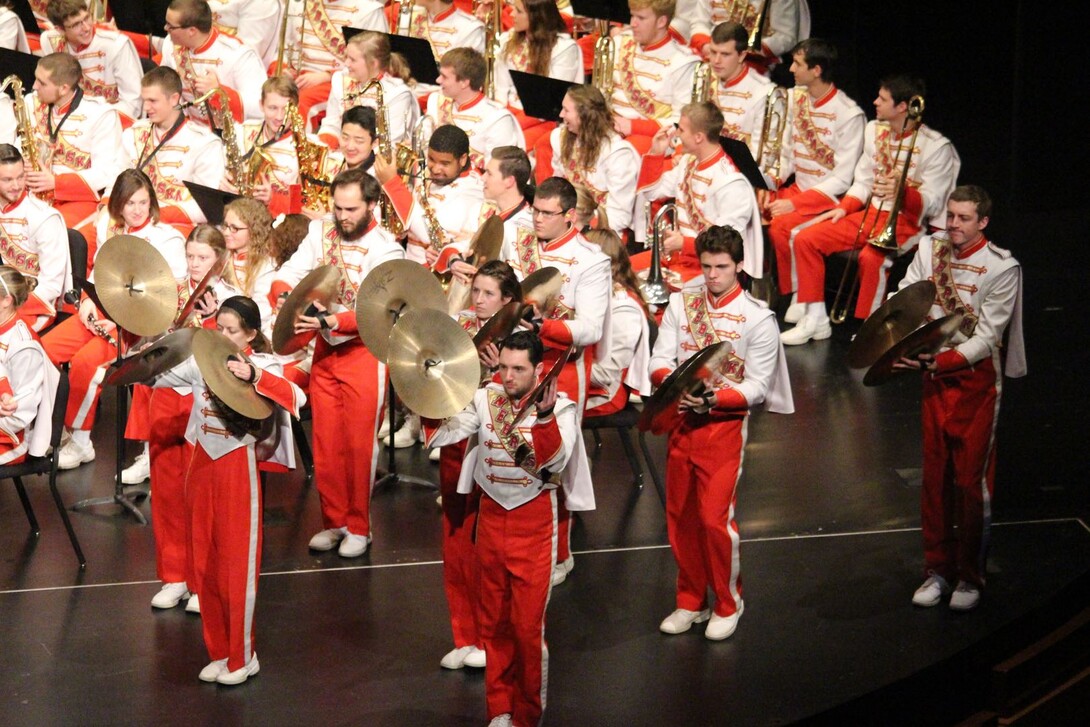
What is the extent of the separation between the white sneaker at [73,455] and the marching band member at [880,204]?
3.57 meters

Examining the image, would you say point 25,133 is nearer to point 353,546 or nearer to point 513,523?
point 353,546

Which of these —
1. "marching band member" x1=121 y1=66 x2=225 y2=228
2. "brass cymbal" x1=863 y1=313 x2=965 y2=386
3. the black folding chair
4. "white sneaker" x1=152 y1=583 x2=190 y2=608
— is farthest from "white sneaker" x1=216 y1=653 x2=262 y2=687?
"marching band member" x1=121 y1=66 x2=225 y2=228

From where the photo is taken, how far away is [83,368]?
23.3 ft

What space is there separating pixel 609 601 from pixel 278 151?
331 cm

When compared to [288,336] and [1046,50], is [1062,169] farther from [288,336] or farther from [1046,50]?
[288,336]

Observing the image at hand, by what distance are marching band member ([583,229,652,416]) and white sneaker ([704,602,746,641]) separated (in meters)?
1.20

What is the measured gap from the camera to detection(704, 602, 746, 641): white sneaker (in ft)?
18.1

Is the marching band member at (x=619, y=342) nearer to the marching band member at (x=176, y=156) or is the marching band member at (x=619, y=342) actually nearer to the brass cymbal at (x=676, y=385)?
the brass cymbal at (x=676, y=385)

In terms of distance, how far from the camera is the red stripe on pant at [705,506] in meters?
5.42

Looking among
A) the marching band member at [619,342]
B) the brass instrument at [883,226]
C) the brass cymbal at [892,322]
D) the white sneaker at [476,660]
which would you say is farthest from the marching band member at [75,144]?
the brass cymbal at [892,322]

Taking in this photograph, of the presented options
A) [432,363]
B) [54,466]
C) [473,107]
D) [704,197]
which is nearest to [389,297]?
[432,363]

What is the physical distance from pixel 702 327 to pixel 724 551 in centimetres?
78

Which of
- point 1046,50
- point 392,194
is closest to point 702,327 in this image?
point 392,194

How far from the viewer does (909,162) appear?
26.2 ft
